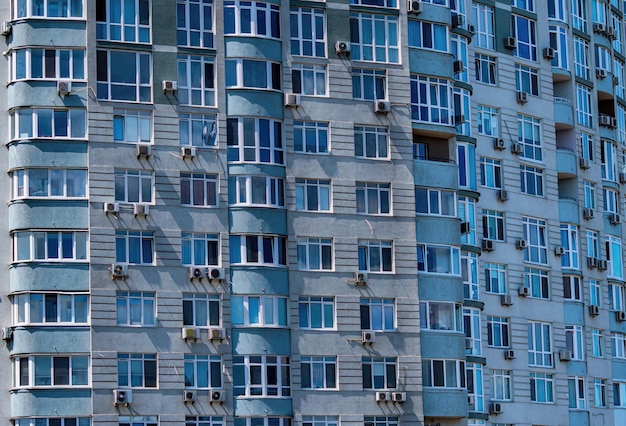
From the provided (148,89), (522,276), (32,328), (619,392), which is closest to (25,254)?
(32,328)

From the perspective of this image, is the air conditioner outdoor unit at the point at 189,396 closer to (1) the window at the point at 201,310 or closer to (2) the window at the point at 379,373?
(1) the window at the point at 201,310

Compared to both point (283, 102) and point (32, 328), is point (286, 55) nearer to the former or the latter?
point (283, 102)

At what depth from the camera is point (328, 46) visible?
7831 centimetres

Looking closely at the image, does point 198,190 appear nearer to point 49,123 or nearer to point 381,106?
point 49,123

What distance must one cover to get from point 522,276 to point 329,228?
1245cm

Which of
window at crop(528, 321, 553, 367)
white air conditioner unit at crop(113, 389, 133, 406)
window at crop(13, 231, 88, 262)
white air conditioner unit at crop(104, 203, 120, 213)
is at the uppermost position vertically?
white air conditioner unit at crop(104, 203, 120, 213)

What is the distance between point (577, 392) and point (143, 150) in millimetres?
25292

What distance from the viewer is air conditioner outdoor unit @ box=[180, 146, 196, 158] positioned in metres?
74.7

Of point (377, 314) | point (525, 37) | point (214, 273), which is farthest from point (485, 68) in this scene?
point (214, 273)

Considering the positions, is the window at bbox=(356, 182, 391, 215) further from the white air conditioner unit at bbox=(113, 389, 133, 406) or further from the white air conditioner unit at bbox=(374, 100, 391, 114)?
the white air conditioner unit at bbox=(113, 389, 133, 406)

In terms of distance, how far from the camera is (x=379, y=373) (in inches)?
3014

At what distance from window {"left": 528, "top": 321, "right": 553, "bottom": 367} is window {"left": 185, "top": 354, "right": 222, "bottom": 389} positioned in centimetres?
1743

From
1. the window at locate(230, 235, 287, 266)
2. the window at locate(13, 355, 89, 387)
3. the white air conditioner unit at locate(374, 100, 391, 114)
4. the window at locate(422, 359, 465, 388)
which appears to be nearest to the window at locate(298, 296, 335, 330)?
the window at locate(230, 235, 287, 266)

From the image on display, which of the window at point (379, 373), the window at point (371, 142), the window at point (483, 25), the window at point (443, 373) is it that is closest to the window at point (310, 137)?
the window at point (371, 142)
